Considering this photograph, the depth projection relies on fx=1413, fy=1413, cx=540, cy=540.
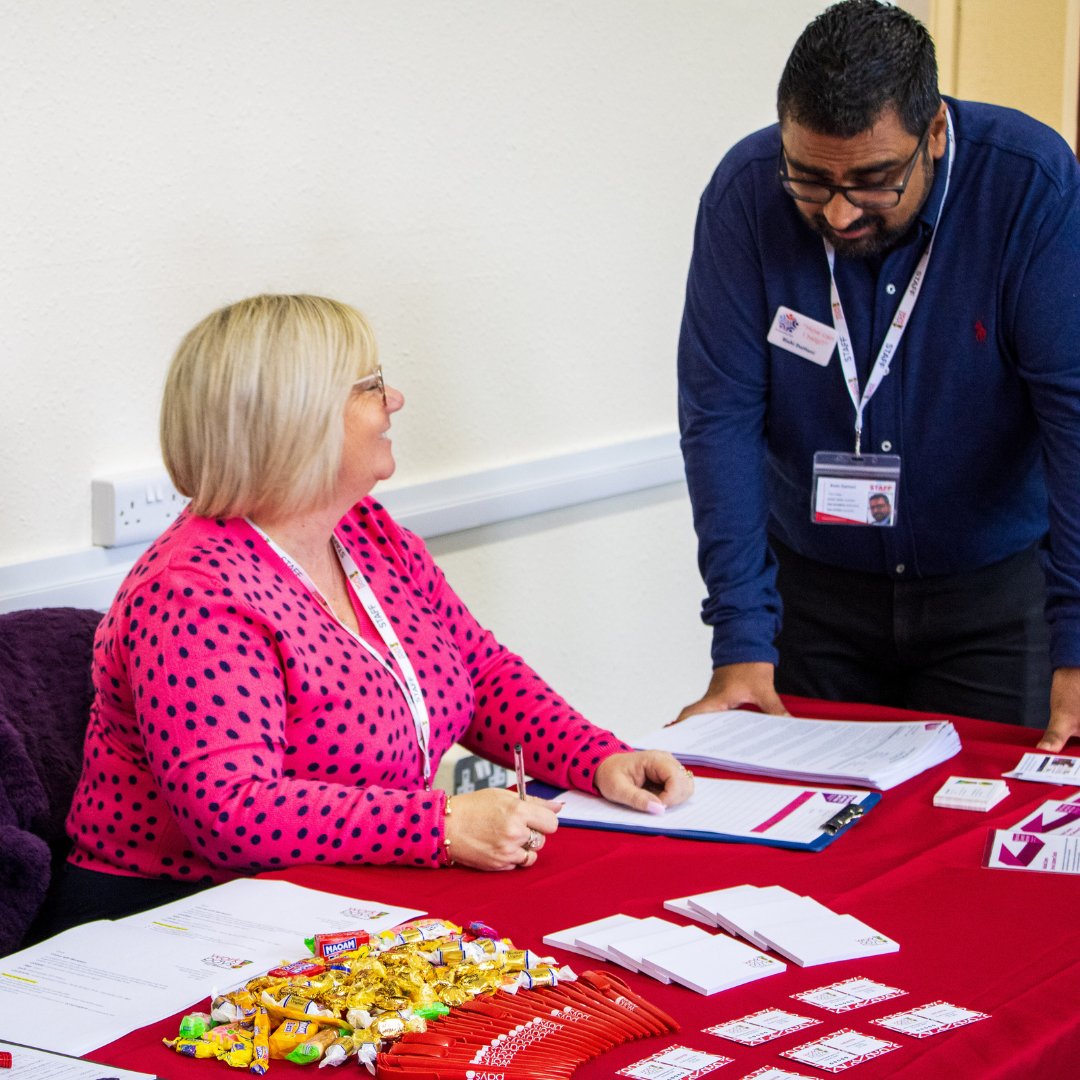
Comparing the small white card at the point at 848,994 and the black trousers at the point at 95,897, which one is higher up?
the small white card at the point at 848,994

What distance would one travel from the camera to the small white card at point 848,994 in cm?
120

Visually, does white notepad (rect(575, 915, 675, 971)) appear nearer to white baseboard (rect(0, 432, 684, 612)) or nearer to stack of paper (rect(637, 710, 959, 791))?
stack of paper (rect(637, 710, 959, 791))

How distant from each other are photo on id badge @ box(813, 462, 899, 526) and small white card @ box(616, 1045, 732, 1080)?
1190mm

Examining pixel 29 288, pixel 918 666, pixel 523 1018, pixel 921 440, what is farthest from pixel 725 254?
pixel 523 1018

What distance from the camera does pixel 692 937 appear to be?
1.33 meters

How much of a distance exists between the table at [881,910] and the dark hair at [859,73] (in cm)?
85

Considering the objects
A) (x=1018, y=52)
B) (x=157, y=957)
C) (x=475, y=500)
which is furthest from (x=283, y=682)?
(x=1018, y=52)

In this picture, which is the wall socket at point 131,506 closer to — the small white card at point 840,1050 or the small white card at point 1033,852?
the small white card at point 1033,852

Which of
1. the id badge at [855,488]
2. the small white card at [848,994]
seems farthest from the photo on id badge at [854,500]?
the small white card at [848,994]

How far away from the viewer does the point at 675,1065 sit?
109cm

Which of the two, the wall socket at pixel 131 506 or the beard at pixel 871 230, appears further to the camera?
the wall socket at pixel 131 506

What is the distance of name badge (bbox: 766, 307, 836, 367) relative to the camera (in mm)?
2139

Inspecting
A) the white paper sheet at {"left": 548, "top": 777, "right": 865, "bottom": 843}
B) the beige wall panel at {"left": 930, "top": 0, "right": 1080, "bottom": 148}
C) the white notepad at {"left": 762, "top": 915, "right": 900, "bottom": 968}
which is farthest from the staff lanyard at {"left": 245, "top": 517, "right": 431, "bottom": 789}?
the beige wall panel at {"left": 930, "top": 0, "right": 1080, "bottom": 148}

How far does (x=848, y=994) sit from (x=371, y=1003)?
408 millimetres
